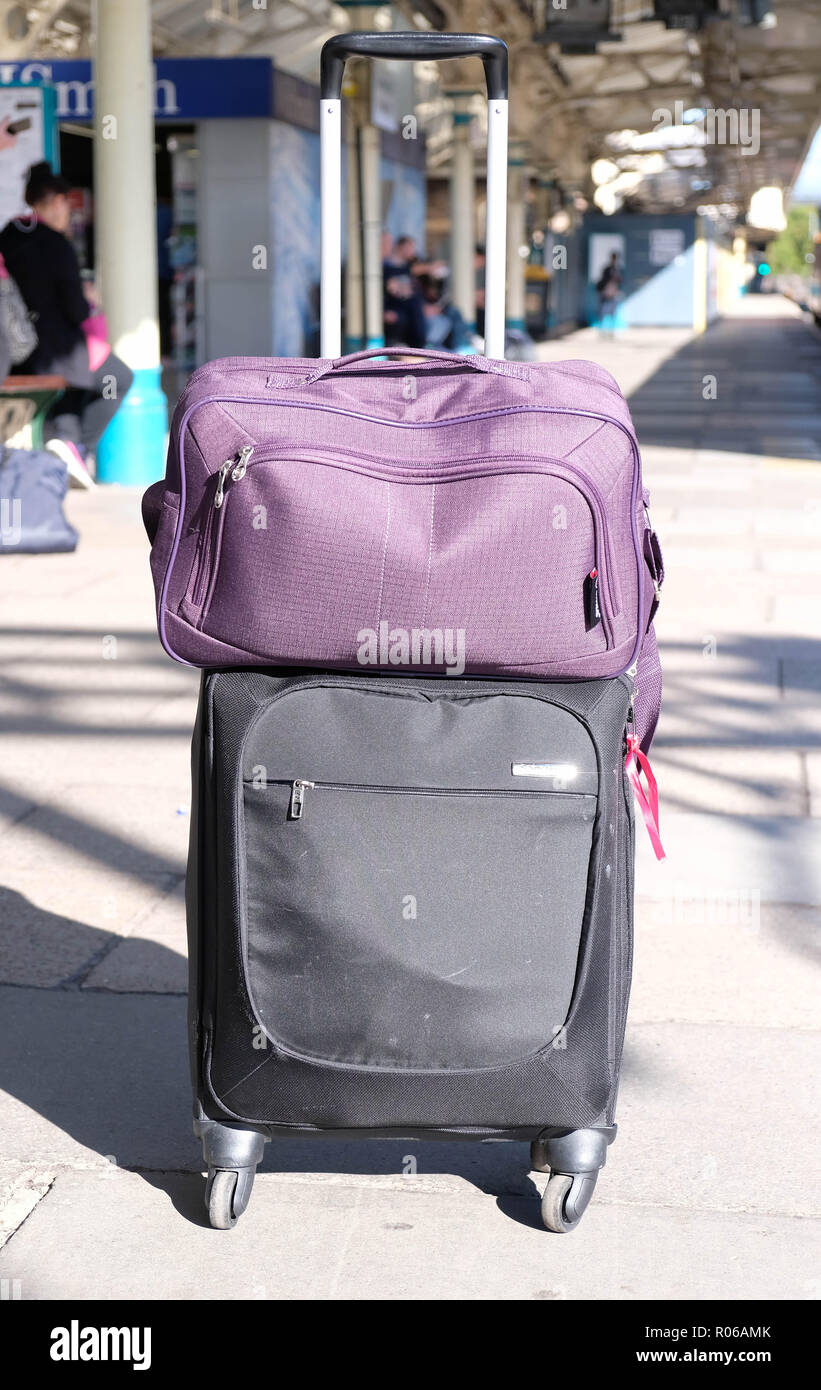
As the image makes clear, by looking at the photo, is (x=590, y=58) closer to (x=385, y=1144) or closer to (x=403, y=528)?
(x=385, y=1144)

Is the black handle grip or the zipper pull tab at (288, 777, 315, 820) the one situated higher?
the black handle grip

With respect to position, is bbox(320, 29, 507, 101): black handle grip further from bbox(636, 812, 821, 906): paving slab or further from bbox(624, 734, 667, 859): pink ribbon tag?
bbox(636, 812, 821, 906): paving slab

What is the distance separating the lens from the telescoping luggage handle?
245 centimetres

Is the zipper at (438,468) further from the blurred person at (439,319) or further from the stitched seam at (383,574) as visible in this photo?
the blurred person at (439,319)

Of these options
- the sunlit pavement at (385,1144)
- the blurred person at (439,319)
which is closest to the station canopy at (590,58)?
the blurred person at (439,319)

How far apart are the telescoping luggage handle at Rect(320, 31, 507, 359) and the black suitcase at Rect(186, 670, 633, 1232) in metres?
0.70

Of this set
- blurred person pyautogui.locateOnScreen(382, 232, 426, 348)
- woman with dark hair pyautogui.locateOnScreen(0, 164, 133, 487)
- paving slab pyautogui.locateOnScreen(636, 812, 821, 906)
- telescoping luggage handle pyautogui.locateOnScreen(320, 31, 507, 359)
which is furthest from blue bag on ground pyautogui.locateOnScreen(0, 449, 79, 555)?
blurred person pyautogui.locateOnScreen(382, 232, 426, 348)

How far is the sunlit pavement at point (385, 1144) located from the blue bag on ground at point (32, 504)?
1613 mm

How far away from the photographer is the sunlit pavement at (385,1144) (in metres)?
2.33

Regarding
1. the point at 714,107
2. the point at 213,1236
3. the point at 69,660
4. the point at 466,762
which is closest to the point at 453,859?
the point at 466,762

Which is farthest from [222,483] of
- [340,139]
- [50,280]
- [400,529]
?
[50,280]

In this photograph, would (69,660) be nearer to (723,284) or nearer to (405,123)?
(405,123)

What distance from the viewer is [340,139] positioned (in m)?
2.55

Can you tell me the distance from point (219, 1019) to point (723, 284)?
7953cm
